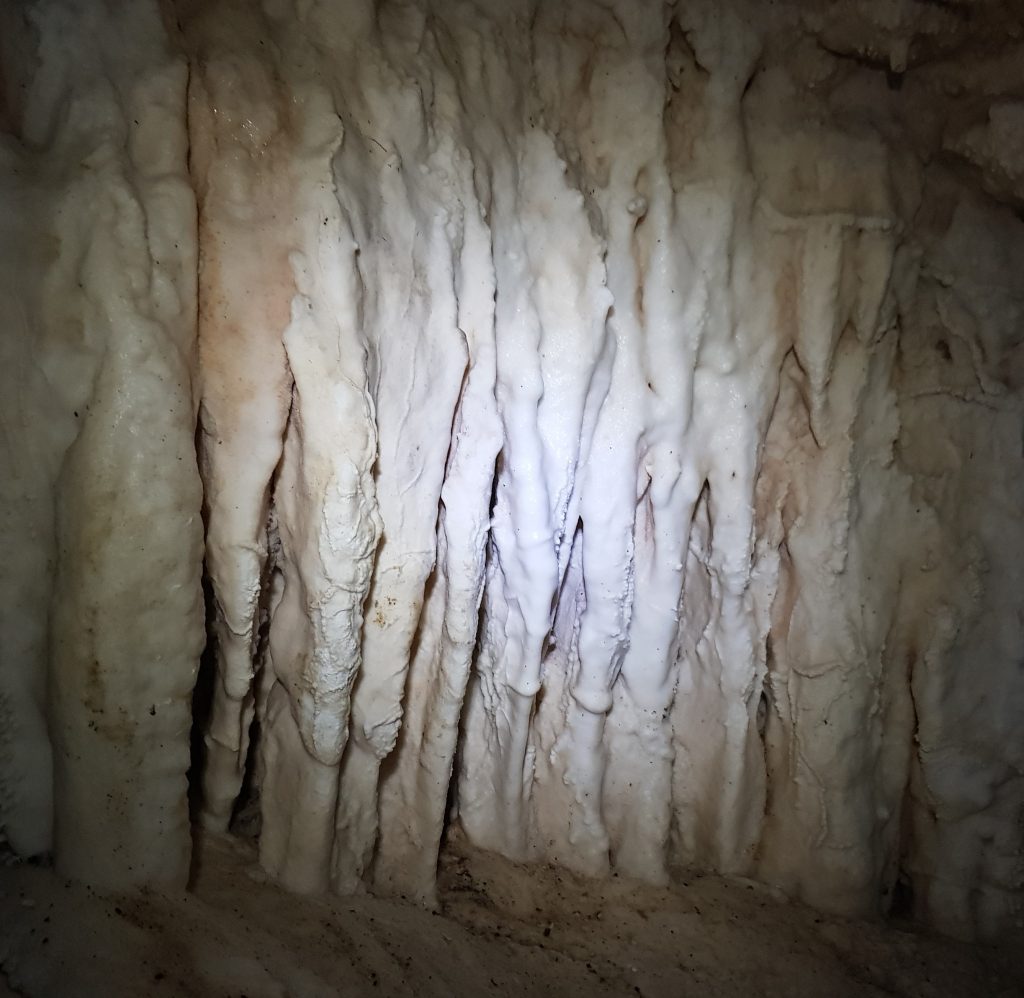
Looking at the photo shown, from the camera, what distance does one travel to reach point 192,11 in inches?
101

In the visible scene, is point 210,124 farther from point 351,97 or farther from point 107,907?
point 107,907

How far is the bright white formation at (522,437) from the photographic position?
2.46 m

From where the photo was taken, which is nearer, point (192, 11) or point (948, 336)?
point (192, 11)

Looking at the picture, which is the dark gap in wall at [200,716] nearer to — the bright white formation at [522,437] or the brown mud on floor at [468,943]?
the bright white formation at [522,437]

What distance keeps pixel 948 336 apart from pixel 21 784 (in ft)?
12.6

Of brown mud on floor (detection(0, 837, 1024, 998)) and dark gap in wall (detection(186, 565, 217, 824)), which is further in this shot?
dark gap in wall (detection(186, 565, 217, 824))

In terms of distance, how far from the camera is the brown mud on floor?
8.24ft

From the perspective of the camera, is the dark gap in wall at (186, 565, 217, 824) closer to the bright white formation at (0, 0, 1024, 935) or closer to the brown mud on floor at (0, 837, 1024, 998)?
the bright white formation at (0, 0, 1024, 935)

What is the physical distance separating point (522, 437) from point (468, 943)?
73.1 inches

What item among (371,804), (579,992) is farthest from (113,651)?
(579,992)

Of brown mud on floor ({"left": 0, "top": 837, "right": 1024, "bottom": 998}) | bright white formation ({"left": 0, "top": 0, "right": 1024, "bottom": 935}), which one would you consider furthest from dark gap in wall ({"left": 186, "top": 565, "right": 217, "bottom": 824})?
brown mud on floor ({"left": 0, "top": 837, "right": 1024, "bottom": 998})

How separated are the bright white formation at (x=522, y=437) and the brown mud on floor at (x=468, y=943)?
127 mm

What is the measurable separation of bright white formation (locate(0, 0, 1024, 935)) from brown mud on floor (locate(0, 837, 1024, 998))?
127 millimetres

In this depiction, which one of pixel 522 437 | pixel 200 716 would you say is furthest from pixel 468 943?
pixel 522 437
